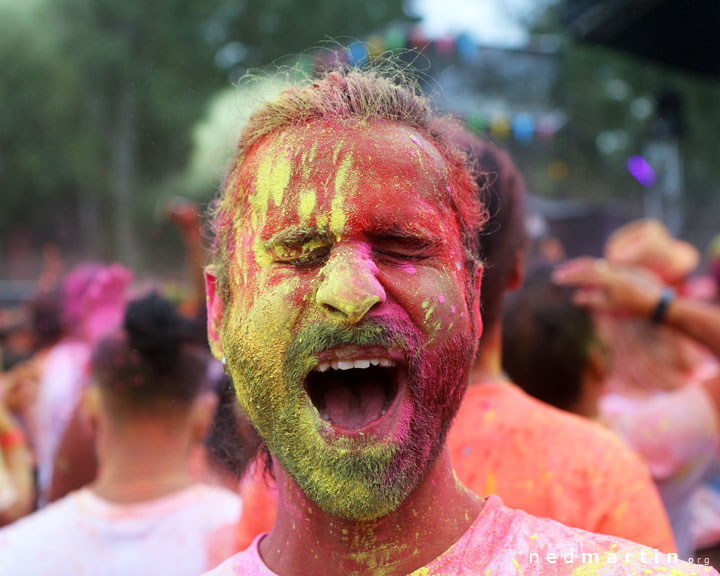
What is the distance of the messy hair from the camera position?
1.31m

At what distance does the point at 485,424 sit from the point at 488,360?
0.23m

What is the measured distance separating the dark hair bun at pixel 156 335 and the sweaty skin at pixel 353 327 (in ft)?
4.05

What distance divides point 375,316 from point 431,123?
18.9 inches

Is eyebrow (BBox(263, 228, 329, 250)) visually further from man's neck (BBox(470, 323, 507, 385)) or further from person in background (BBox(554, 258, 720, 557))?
person in background (BBox(554, 258, 720, 557))

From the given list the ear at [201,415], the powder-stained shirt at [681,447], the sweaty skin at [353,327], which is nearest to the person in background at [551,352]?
the powder-stained shirt at [681,447]

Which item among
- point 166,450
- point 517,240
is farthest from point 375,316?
point 166,450

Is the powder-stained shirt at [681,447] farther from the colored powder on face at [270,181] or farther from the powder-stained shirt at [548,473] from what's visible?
the colored powder on face at [270,181]

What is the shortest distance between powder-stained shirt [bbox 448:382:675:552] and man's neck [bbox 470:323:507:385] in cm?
11

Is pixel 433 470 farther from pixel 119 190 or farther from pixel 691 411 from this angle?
pixel 119 190

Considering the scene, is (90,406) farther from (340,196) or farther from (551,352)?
(340,196)

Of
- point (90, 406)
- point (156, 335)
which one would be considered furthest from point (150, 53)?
point (90, 406)

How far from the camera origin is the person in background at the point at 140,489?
2.20 meters

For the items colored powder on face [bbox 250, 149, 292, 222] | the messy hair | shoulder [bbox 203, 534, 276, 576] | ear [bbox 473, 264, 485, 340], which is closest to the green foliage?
the messy hair

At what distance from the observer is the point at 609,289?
2.92 meters
